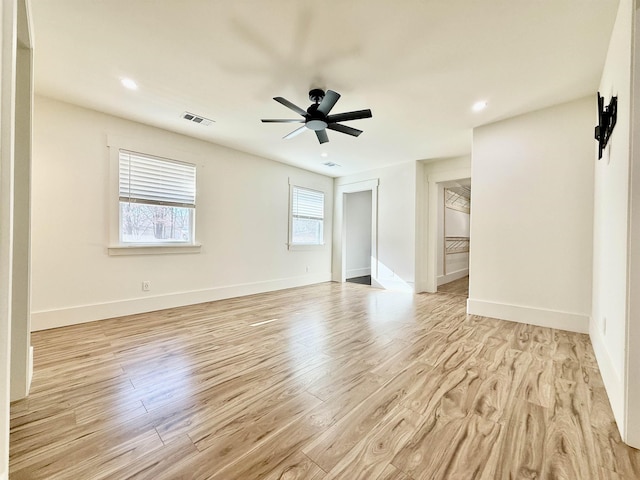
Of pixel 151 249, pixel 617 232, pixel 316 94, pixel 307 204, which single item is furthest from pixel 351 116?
pixel 307 204

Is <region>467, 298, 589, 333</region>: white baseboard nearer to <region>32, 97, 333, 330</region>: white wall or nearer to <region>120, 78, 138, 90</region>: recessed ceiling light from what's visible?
<region>32, 97, 333, 330</region>: white wall

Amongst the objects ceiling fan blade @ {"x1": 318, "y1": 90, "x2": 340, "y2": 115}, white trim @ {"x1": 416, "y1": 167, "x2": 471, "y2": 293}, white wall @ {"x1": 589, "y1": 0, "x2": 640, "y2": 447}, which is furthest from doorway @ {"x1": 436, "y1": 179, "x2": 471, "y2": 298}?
ceiling fan blade @ {"x1": 318, "y1": 90, "x2": 340, "y2": 115}

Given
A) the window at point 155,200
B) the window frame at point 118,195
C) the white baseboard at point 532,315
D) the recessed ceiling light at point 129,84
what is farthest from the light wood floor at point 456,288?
the recessed ceiling light at point 129,84

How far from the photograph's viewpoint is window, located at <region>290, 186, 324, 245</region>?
586cm

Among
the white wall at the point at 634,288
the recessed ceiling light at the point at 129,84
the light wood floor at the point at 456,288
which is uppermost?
the recessed ceiling light at the point at 129,84

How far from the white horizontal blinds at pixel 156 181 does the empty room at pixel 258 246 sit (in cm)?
3

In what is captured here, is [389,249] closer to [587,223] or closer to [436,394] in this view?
[587,223]

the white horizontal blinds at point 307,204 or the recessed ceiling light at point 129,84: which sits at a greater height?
the recessed ceiling light at point 129,84

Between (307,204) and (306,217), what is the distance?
0.31 meters

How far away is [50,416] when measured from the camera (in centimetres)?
156

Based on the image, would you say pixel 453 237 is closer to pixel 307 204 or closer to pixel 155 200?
pixel 307 204

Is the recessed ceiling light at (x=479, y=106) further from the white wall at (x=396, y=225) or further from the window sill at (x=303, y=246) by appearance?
the window sill at (x=303, y=246)

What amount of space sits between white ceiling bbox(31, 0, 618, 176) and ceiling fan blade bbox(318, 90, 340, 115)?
250mm

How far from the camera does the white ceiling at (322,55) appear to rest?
6.21 ft
